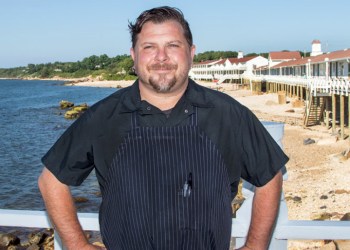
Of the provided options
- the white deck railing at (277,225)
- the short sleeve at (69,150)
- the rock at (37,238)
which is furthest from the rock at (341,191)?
the short sleeve at (69,150)

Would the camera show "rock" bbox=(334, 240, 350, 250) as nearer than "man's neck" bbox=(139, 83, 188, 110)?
No

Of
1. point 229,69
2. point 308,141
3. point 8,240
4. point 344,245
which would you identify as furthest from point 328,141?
point 229,69

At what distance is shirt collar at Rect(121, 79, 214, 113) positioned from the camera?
7.36 feet

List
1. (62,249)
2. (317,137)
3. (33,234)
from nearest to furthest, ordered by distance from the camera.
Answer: (62,249)
(33,234)
(317,137)

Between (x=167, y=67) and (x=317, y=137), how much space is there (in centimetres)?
2397

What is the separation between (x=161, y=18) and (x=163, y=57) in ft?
0.61

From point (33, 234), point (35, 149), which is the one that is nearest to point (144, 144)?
point (33, 234)

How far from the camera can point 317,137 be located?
25.0 meters

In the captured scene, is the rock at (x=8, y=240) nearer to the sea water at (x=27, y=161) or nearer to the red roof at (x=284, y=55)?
the sea water at (x=27, y=161)

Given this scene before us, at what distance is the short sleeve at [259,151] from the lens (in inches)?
87.9

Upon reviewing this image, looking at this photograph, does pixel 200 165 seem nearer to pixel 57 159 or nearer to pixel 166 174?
pixel 166 174

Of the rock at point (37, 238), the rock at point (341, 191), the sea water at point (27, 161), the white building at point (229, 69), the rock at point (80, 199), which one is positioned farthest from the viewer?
the white building at point (229, 69)

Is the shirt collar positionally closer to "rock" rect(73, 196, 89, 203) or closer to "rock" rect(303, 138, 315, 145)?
"rock" rect(73, 196, 89, 203)

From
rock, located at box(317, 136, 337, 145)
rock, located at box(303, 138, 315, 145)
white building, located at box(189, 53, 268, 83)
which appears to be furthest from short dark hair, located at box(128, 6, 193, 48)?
white building, located at box(189, 53, 268, 83)
